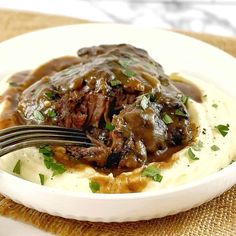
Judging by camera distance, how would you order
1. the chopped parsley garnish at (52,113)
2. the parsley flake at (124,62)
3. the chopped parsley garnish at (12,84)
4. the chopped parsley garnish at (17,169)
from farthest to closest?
the chopped parsley garnish at (12,84), the parsley flake at (124,62), the chopped parsley garnish at (52,113), the chopped parsley garnish at (17,169)

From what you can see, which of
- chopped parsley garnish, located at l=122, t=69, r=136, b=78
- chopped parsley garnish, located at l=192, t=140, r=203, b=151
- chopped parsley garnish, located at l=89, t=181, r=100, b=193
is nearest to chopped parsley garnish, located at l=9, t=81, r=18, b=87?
chopped parsley garnish, located at l=122, t=69, r=136, b=78

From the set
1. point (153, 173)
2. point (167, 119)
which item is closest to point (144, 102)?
point (167, 119)

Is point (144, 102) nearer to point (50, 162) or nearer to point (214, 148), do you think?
point (214, 148)

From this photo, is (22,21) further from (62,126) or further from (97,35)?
(62,126)

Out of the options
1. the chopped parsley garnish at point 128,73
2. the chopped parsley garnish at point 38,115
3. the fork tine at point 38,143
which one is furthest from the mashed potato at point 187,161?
the chopped parsley garnish at point 128,73

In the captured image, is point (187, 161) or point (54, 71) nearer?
point (187, 161)

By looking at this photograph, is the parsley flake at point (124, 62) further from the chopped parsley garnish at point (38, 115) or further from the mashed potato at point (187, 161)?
the chopped parsley garnish at point (38, 115)

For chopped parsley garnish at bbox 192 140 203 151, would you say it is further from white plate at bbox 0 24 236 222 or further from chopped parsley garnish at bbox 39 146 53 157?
chopped parsley garnish at bbox 39 146 53 157
